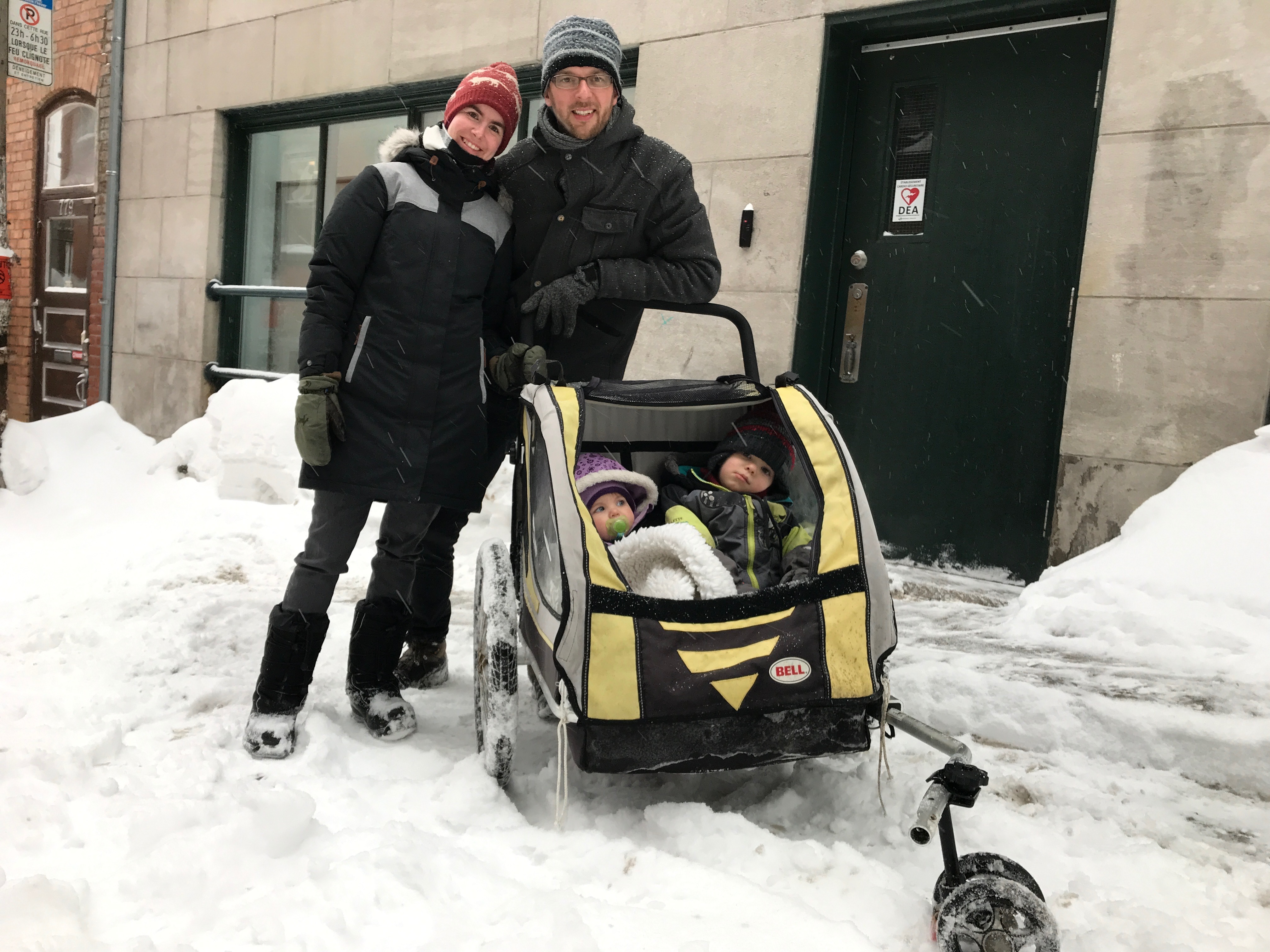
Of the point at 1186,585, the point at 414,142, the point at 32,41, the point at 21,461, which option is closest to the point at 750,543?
the point at 414,142

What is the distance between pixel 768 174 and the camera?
5262 millimetres

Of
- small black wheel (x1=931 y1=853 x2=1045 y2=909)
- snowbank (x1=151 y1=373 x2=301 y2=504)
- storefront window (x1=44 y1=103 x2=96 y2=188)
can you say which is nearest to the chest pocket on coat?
small black wheel (x1=931 y1=853 x2=1045 y2=909)

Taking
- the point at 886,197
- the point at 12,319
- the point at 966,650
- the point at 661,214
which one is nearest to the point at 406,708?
the point at 661,214

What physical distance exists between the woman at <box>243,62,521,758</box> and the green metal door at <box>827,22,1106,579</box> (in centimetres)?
297

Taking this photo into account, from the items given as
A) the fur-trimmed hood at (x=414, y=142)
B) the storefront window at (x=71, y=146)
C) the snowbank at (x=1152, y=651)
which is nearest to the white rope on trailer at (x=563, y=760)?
the snowbank at (x=1152, y=651)

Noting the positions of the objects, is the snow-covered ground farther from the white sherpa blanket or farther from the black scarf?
the black scarf

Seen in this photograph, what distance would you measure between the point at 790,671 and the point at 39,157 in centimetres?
1099

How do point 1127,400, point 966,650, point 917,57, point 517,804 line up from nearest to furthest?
point 517,804, point 966,650, point 1127,400, point 917,57

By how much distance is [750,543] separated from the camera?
2479 mm

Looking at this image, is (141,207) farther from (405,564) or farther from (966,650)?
(966,650)

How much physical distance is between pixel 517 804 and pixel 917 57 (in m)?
4.44

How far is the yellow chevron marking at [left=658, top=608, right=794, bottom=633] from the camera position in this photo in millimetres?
2045

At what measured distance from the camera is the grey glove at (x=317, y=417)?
8.32ft

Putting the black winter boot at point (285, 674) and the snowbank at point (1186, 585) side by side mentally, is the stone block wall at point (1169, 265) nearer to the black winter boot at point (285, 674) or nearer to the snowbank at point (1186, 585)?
the snowbank at point (1186, 585)
